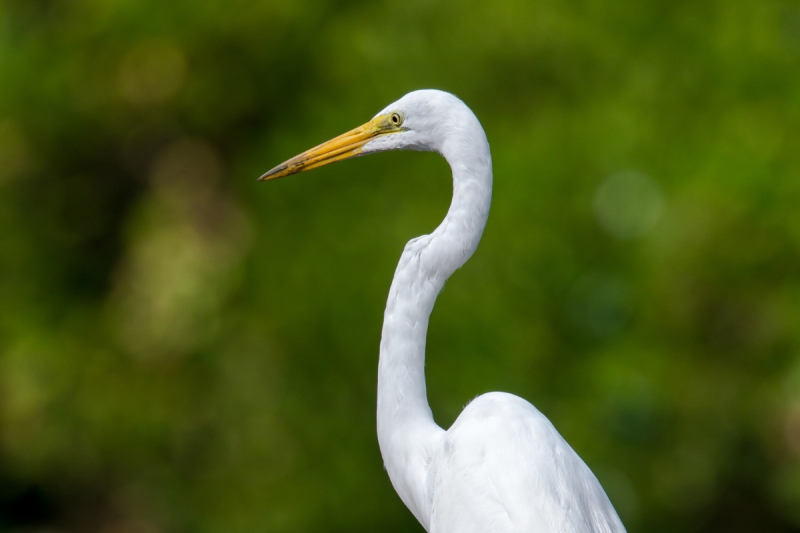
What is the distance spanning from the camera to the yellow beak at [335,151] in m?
1.80

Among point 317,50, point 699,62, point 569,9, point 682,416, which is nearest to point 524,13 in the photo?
point 569,9

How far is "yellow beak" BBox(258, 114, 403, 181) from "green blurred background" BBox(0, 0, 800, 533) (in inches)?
87.9

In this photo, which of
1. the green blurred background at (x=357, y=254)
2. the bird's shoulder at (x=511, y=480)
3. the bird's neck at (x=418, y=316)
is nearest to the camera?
the bird's shoulder at (x=511, y=480)

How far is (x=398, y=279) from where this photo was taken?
1.67 metres

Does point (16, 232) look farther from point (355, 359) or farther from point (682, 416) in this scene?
point (682, 416)

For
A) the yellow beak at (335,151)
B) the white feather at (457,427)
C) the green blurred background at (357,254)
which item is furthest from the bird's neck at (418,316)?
the green blurred background at (357,254)

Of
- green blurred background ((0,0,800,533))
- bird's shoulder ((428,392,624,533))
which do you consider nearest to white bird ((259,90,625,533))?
bird's shoulder ((428,392,624,533))

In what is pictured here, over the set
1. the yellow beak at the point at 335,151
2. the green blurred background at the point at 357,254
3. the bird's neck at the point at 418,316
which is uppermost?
the yellow beak at the point at 335,151

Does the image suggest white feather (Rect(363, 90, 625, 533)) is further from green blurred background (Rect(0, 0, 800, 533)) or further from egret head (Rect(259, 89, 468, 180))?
green blurred background (Rect(0, 0, 800, 533))

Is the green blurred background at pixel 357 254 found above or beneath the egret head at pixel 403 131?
beneath

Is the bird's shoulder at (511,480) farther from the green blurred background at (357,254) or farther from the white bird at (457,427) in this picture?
the green blurred background at (357,254)

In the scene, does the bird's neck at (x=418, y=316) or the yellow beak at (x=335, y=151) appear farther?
the yellow beak at (x=335, y=151)

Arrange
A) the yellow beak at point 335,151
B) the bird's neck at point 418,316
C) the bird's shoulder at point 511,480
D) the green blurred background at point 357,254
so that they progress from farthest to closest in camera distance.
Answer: the green blurred background at point 357,254, the yellow beak at point 335,151, the bird's neck at point 418,316, the bird's shoulder at point 511,480

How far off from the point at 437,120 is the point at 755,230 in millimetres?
2949
